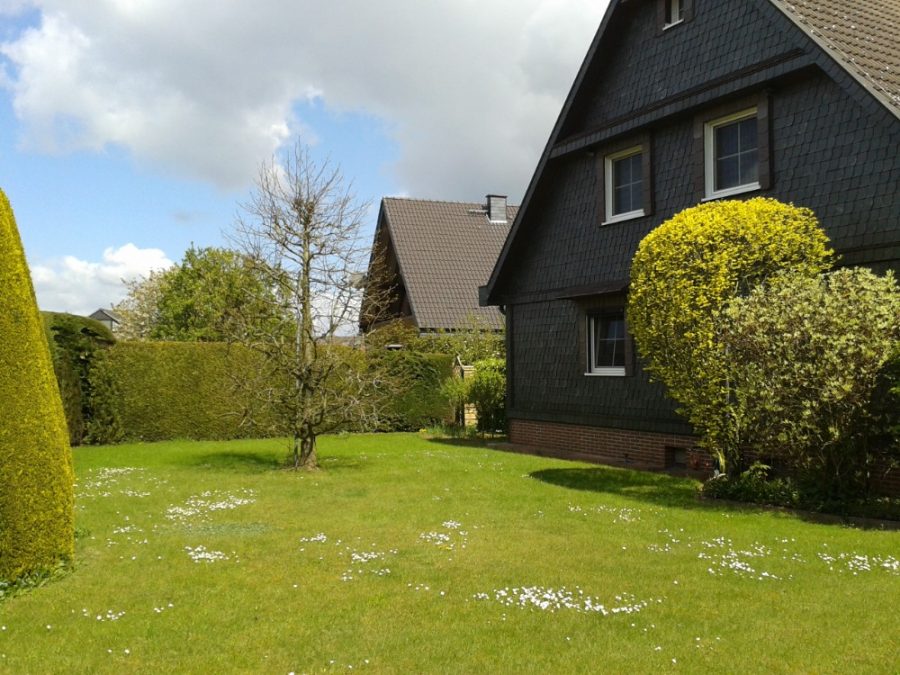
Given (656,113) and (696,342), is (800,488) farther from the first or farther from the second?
(656,113)

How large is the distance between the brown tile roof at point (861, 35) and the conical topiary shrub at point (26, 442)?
33.3 ft

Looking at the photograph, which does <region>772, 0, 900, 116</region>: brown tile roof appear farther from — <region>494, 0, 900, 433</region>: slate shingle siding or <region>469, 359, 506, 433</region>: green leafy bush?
<region>469, 359, 506, 433</region>: green leafy bush

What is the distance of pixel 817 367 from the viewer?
9.27 meters

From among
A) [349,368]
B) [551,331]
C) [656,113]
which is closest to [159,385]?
[349,368]

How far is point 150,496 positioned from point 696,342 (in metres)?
8.03

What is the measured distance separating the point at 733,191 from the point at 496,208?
21.0 meters

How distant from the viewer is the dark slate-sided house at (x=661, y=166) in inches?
437

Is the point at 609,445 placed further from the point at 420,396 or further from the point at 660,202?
the point at 420,396

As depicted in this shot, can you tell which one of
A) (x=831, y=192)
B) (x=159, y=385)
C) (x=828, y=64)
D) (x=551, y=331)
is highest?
(x=828, y=64)

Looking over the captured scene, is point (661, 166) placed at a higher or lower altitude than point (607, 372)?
higher

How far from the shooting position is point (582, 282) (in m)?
16.2

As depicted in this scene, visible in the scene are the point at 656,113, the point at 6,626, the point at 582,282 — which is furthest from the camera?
the point at 582,282

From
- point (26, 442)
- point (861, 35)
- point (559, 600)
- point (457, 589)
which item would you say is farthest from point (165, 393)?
point (861, 35)

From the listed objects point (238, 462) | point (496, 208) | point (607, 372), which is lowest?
point (238, 462)
